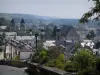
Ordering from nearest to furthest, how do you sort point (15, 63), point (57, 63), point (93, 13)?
point (93, 13)
point (57, 63)
point (15, 63)

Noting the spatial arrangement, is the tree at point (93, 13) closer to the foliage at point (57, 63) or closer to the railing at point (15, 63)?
the foliage at point (57, 63)

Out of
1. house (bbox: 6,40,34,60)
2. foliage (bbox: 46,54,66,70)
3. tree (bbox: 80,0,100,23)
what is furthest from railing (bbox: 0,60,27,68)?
tree (bbox: 80,0,100,23)

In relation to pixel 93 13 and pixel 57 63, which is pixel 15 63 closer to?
pixel 57 63

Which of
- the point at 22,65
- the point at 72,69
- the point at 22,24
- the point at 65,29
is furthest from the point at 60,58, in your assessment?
the point at 22,24

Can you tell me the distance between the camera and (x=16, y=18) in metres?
154

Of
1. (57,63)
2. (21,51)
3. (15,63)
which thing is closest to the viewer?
(57,63)

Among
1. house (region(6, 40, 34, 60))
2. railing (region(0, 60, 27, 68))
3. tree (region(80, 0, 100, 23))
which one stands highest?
tree (region(80, 0, 100, 23))

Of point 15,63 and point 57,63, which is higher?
point 57,63

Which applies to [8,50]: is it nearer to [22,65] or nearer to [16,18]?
[22,65]

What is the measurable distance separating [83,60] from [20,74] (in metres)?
10.9

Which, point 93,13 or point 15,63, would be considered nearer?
point 93,13

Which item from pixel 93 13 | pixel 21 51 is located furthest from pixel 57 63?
pixel 21 51

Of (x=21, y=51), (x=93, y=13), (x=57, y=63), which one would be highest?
(x=93, y=13)

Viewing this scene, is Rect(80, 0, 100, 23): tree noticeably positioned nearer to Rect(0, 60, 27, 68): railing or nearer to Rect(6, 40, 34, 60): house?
Rect(0, 60, 27, 68): railing
